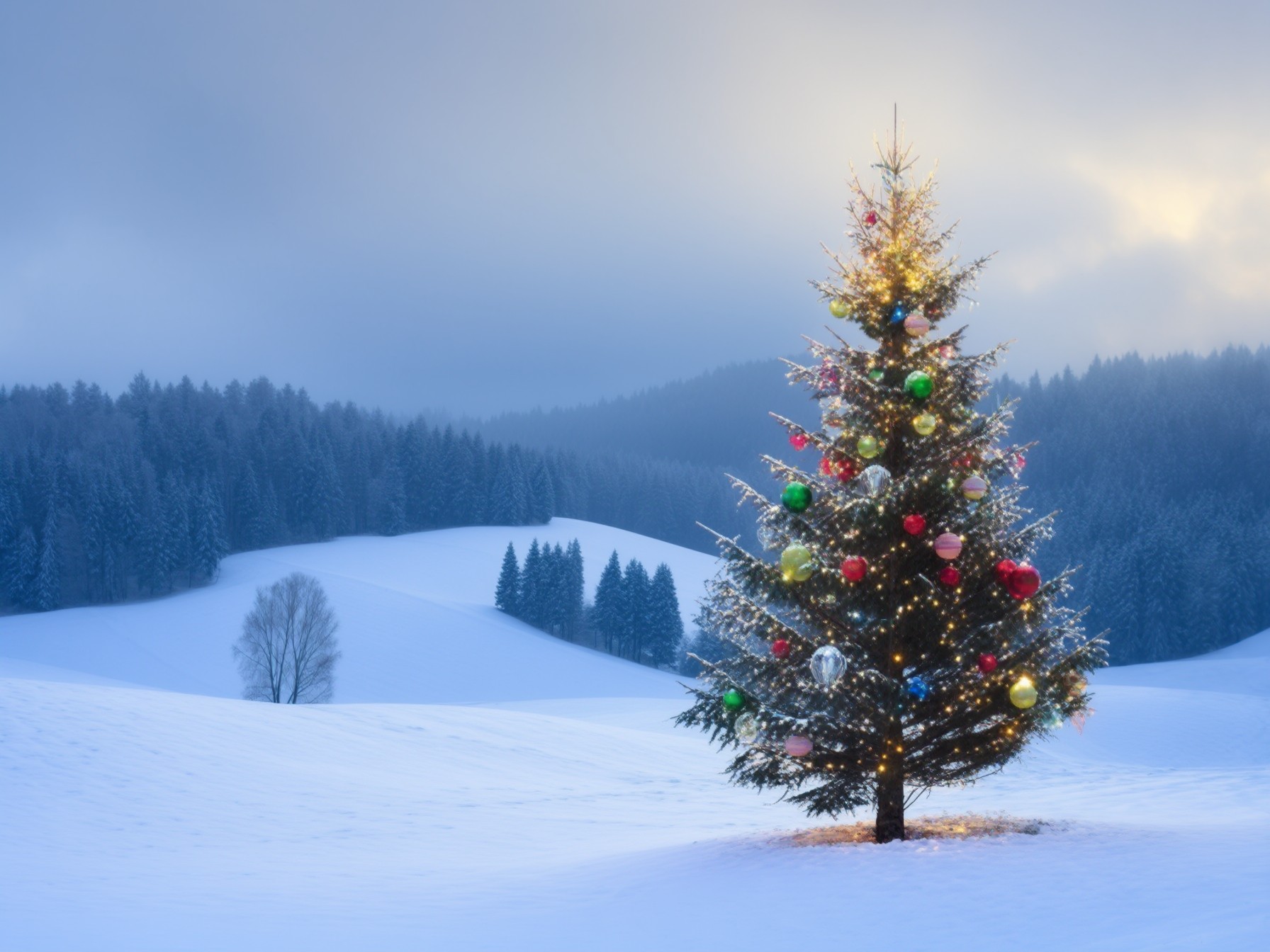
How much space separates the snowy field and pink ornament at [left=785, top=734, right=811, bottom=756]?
3.58 ft

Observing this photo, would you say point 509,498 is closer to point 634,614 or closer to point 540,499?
point 540,499

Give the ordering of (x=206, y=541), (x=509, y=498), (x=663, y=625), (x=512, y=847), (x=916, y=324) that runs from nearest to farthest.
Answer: (x=916, y=324) → (x=512, y=847) → (x=663, y=625) → (x=206, y=541) → (x=509, y=498)

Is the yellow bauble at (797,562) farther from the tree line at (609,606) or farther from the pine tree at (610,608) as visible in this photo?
the pine tree at (610,608)

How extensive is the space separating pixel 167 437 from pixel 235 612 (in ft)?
149

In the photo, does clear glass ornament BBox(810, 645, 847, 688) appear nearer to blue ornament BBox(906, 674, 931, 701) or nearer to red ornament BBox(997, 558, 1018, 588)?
blue ornament BBox(906, 674, 931, 701)

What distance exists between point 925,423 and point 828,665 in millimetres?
2831

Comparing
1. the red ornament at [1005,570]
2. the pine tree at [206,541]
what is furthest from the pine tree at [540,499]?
the red ornament at [1005,570]

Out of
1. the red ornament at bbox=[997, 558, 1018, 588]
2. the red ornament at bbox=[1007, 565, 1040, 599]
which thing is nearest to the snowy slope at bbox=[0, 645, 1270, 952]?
the red ornament at bbox=[1007, 565, 1040, 599]

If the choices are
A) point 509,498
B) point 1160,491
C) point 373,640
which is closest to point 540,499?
point 509,498

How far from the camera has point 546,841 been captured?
14281mm

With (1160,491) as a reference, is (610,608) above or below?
below

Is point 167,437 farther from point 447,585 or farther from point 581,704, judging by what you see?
point 581,704

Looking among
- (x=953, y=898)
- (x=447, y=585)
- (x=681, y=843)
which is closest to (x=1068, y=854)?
A: (x=953, y=898)

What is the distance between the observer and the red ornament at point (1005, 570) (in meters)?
8.88
